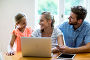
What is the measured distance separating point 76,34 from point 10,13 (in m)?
1.94

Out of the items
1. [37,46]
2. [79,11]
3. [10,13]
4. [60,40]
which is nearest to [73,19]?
[79,11]

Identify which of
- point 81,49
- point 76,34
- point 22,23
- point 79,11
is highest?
point 79,11

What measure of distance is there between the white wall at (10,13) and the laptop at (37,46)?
1997 mm

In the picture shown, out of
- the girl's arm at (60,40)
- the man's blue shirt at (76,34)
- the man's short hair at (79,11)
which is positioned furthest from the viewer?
the man's short hair at (79,11)

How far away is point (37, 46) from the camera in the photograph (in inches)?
60.9

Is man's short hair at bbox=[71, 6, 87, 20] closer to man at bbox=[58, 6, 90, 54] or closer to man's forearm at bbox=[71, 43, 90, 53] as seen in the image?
man at bbox=[58, 6, 90, 54]

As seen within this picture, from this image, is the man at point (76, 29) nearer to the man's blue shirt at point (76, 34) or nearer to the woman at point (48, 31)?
the man's blue shirt at point (76, 34)

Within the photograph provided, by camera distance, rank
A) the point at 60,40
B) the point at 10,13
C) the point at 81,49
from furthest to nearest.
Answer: the point at 10,13 → the point at 60,40 → the point at 81,49

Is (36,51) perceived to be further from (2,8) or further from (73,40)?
(2,8)

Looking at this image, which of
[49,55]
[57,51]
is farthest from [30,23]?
[49,55]

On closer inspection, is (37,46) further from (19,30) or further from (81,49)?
(19,30)

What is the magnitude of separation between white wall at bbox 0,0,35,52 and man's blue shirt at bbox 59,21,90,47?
142 cm

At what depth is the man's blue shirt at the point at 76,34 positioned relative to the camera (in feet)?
6.87

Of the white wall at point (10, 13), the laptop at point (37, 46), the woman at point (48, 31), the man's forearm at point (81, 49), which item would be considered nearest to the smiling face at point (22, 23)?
the woman at point (48, 31)
